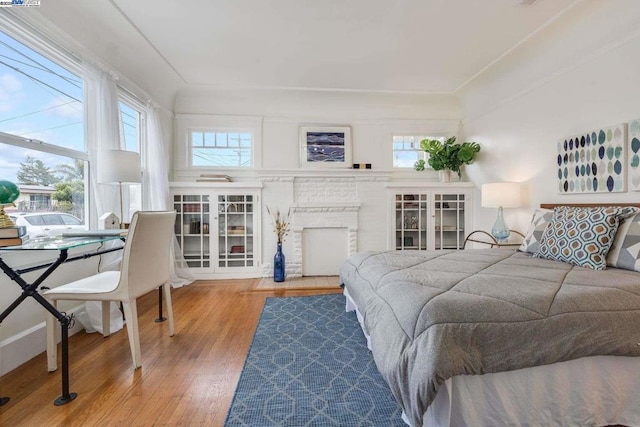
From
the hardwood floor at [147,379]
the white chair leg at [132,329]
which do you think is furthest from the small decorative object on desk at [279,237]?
the white chair leg at [132,329]

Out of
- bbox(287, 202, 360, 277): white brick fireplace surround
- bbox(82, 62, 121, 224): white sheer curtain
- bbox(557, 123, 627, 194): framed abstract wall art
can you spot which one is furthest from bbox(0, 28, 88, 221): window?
bbox(557, 123, 627, 194): framed abstract wall art

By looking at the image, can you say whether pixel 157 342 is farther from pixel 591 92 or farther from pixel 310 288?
pixel 591 92

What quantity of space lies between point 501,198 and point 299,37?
106 inches

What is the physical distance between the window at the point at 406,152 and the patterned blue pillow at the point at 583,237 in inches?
94.3

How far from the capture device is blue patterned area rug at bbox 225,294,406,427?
138 centimetres

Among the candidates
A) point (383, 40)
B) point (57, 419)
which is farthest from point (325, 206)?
point (57, 419)

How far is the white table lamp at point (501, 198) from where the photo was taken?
10.0 feet

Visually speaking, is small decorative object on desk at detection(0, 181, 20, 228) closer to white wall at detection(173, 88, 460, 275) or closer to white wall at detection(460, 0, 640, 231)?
white wall at detection(173, 88, 460, 275)

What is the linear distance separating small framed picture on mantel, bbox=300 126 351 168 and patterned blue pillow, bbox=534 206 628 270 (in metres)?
2.62

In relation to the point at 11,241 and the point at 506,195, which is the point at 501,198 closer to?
the point at 506,195

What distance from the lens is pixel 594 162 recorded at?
2393mm

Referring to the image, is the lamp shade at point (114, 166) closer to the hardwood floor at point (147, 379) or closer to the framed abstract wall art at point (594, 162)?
the hardwood floor at point (147, 379)

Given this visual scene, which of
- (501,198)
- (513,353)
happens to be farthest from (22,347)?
(501,198)

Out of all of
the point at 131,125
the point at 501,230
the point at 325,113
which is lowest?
the point at 501,230
